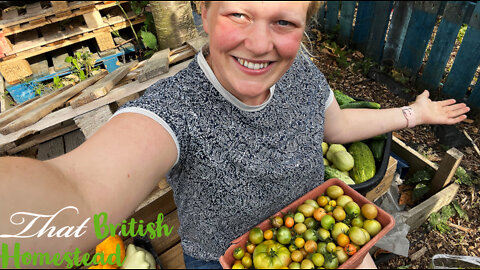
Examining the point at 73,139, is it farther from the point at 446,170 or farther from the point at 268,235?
the point at 446,170

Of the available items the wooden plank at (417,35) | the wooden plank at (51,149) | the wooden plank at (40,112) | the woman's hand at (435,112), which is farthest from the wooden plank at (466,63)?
the wooden plank at (51,149)

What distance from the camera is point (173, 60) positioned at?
2.97 m

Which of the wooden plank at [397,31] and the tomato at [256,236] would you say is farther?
the wooden plank at [397,31]

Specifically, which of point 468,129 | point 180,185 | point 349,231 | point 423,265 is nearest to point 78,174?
point 180,185

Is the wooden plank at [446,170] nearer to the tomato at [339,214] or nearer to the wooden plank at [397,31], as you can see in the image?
the tomato at [339,214]

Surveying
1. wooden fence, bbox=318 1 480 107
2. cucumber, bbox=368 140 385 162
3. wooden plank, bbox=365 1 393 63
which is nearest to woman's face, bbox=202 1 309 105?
cucumber, bbox=368 140 385 162

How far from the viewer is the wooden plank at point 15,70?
3.89 metres

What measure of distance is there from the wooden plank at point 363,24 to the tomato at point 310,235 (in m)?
4.42

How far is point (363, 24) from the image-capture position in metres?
4.95

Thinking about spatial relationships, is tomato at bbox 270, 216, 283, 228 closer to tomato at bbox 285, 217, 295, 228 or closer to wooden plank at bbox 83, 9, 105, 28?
tomato at bbox 285, 217, 295, 228

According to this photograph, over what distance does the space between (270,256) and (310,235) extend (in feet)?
0.81

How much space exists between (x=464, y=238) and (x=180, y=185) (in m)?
2.64

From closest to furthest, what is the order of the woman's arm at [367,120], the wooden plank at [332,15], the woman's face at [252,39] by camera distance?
the woman's face at [252,39]
the woman's arm at [367,120]
the wooden plank at [332,15]

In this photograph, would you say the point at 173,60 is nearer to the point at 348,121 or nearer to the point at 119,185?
the point at 348,121
